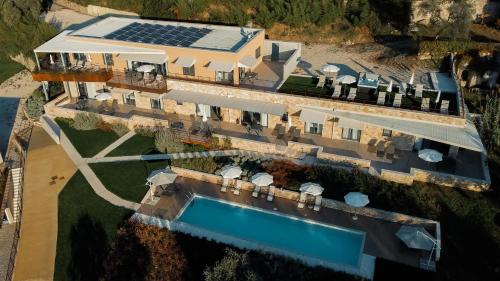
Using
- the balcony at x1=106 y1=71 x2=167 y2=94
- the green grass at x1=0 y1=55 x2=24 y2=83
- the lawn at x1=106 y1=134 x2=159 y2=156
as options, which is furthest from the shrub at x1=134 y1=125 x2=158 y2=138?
the green grass at x1=0 y1=55 x2=24 y2=83

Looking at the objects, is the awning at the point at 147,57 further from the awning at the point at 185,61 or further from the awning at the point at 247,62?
the awning at the point at 247,62

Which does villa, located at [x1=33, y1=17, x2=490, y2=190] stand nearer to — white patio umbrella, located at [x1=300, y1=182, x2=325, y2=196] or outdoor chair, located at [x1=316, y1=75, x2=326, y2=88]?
outdoor chair, located at [x1=316, y1=75, x2=326, y2=88]

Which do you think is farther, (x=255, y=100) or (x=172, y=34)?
(x=172, y=34)

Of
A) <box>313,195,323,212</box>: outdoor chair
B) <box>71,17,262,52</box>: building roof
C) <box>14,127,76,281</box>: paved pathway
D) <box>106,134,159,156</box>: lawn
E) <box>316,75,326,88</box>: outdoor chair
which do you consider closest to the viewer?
<box>14,127,76,281</box>: paved pathway

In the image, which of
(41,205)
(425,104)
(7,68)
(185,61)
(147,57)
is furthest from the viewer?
(7,68)

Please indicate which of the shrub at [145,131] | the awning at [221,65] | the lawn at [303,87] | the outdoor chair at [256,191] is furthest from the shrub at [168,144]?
the lawn at [303,87]

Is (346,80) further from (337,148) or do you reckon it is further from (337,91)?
(337,148)

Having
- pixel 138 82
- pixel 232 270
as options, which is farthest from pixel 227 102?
pixel 232 270

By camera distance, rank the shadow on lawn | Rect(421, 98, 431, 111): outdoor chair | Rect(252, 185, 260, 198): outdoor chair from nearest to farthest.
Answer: the shadow on lawn → Rect(252, 185, 260, 198): outdoor chair → Rect(421, 98, 431, 111): outdoor chair

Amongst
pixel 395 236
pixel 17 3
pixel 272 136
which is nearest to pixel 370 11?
pixel 272 136
